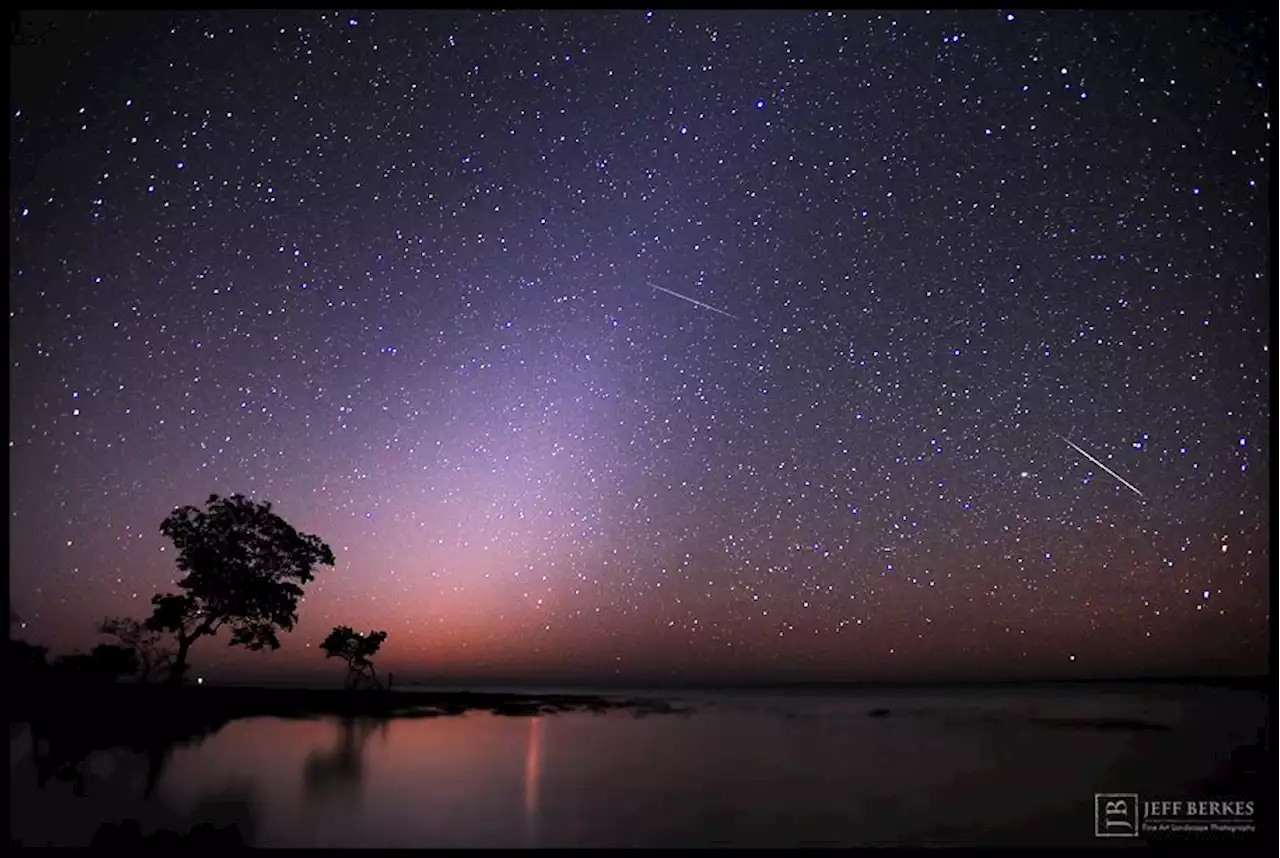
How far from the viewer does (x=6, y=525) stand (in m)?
3.79

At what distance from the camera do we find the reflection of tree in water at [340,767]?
657 centimetres

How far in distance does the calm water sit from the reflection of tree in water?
26mm

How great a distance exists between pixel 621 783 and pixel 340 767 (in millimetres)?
2714

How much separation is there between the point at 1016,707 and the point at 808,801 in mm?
9022

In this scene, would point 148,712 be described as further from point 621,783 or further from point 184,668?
point 621,783

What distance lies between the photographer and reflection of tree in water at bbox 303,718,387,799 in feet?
21.5

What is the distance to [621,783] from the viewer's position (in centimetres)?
723

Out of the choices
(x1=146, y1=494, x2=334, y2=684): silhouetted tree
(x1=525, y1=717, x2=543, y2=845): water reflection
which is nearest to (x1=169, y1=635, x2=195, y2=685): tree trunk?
(x1=146, y1=494, x2=334, y2=684): silhouetted tree

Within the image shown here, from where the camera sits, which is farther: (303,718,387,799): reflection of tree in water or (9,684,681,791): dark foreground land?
(9,684,681,791): dark foreground land

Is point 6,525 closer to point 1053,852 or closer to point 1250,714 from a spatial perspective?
point 1053,852

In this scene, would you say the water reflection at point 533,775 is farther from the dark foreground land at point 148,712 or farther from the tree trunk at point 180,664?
the tree trunk at point 180,664

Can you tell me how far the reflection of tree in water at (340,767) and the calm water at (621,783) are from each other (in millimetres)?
26

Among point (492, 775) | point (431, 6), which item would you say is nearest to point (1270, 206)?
point (431, 6)

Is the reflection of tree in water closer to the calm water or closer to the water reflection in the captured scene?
the calm water
